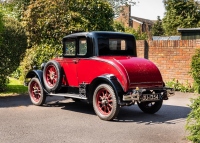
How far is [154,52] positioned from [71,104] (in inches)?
227

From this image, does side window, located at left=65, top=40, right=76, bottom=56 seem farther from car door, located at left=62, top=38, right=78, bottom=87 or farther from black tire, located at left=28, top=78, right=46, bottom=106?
black tire, located at left=28, top=78, right=46, bottom=106

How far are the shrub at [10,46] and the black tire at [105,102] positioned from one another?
17.3ft

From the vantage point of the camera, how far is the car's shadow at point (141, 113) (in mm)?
7441

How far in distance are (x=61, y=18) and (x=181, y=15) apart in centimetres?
3535

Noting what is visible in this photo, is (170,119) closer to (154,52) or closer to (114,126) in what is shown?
(114,126)

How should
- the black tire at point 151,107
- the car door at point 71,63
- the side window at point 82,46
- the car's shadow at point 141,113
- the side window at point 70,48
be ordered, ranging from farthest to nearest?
the side window at point 70,48, the car door at point 71,63, the side window at point 82,46, the black tire at point 151,107, the car's shadow at point 141,113

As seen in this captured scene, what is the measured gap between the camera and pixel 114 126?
6766mm

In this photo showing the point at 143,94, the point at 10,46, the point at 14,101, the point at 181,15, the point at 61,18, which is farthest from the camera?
the point at 181,15

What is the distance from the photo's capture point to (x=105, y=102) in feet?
24.6

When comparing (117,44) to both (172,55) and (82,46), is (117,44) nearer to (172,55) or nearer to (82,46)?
(82,46)

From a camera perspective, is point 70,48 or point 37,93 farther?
point 37,93

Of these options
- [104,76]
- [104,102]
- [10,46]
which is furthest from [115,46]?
[10,46]

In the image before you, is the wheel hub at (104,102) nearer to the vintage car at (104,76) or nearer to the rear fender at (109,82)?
the vintage car at (104,76)

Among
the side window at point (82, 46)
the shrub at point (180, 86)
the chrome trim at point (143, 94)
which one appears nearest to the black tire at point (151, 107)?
the chrome trim at point (143, 94)
